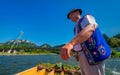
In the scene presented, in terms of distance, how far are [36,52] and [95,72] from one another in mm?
181663

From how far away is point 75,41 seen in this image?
3359 millimetres

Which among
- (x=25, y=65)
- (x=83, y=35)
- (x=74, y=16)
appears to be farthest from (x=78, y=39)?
(x=25, y=65)

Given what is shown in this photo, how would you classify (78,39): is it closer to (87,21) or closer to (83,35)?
(83,35)

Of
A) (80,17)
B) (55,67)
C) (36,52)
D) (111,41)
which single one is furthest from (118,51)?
(80,17)

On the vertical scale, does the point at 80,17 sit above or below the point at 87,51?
above

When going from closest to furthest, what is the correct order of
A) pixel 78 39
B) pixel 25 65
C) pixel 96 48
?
pixel 78 39, pixel 96 48, pixel 25 65

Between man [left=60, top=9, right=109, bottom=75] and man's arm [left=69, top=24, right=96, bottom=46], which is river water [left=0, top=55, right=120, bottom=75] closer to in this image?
man [left=60, top=9, right=109, bottom=75]

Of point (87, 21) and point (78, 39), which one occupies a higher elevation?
point (87, 21)

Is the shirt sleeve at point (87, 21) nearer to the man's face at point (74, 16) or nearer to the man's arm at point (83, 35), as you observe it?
the man's arm at point (83, 35)

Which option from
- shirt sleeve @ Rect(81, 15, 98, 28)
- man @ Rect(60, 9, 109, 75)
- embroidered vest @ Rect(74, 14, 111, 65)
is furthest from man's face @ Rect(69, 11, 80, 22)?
embroidered vest @ Rect(74, 14, 111, 65)

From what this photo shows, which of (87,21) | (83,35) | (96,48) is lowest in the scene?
(96,48)

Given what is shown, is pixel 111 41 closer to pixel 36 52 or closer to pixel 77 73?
pixel 36 52

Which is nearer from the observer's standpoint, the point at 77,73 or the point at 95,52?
the point at 95,52

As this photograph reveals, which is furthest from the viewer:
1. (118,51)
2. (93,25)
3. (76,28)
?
(118,51)
